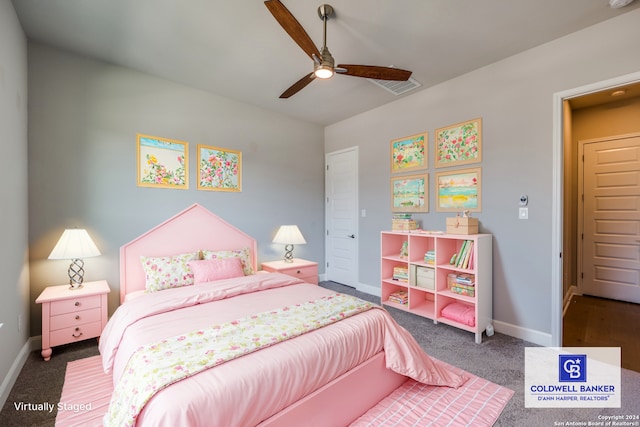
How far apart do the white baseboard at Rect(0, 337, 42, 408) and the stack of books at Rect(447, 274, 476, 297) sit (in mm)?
3769

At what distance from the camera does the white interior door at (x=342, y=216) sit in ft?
14.6

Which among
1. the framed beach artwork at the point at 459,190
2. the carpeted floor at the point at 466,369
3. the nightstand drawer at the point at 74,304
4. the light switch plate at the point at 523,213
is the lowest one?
the carpeted floor at the point at 466,369

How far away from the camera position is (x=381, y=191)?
4.08 metres

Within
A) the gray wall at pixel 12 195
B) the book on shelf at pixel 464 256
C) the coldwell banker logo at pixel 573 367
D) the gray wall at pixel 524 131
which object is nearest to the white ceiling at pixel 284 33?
the gray wall at pixel 524 131

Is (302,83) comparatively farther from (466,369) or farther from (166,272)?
(466,369)

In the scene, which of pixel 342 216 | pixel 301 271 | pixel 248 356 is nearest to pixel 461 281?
pixel 301 271

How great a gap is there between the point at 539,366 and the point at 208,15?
394 cm

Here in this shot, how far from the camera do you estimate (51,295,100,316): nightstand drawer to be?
2.29 meters

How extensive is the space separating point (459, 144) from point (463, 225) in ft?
3.27

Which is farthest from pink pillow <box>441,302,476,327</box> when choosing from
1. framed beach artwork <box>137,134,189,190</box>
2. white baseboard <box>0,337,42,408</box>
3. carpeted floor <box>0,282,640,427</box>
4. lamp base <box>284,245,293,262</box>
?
white baseboard <box>0,337,42,408</box>

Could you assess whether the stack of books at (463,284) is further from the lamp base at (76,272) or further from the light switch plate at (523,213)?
the lamp base at (76,272)

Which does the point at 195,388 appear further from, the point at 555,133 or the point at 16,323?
the point at 555,133

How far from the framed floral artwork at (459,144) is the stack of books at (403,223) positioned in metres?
0.75

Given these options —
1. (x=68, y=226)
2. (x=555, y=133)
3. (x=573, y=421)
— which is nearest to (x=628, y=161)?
(x=555, y=133)
